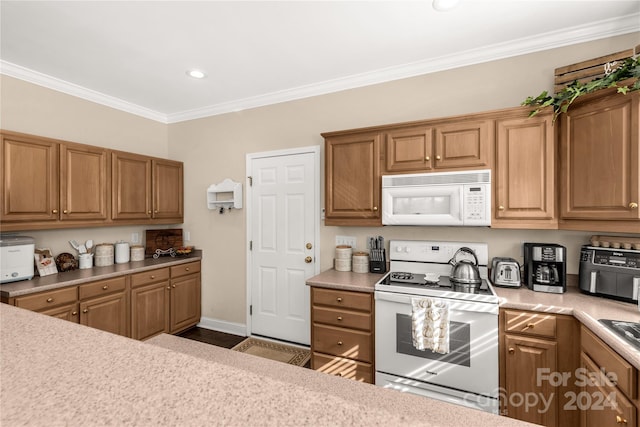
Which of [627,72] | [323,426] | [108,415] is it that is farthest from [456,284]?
[108,415]

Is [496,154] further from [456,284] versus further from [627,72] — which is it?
[456,284]

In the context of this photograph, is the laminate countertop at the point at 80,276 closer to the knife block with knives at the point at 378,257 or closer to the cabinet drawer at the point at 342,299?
the cabinet drawer at the point at 342,299

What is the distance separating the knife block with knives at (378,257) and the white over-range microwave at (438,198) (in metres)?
0.36

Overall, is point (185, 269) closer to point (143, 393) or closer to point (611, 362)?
point (143, 393)

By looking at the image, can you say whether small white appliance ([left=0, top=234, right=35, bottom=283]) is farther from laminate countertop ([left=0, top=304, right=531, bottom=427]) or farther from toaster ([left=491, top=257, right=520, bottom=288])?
toaster ([left=491, top=257, right=520, bottom=288])

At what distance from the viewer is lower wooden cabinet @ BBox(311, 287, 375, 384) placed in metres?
2.26

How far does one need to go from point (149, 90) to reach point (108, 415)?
354 centimetres

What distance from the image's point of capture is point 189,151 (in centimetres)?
387

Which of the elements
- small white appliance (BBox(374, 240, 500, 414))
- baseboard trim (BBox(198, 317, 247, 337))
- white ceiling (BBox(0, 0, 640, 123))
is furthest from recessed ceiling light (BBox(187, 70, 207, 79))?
baseboard trim (BBox(198, 317, 247, 337))

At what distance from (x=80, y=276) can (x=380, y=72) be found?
336 cm

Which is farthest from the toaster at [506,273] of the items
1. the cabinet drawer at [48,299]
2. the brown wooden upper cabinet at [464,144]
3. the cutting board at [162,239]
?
the cutting board at [162,239]

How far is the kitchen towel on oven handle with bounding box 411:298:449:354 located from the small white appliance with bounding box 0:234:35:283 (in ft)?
10.2

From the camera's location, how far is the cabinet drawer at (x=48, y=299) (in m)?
2.18

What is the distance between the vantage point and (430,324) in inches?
78.2
